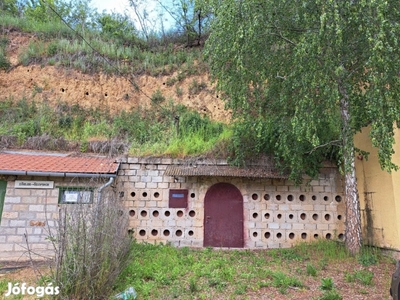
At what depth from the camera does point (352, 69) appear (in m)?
7.05

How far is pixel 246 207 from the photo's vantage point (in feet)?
29.0

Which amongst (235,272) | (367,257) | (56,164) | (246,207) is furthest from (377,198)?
(56,164)

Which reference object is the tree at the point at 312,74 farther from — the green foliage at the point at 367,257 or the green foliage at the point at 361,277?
the green foliage at the point at 361,277

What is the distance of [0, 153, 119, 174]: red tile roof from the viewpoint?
7273mm

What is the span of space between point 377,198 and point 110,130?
9099 mm

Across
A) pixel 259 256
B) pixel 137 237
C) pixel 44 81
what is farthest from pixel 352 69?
pixel 44 81

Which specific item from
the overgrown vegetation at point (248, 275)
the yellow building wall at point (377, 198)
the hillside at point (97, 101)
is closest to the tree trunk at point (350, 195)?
the overgrown vegetation at point (248, 275)

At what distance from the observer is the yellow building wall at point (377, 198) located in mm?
7207

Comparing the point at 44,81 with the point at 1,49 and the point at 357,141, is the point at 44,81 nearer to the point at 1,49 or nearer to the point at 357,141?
the point at 1,49

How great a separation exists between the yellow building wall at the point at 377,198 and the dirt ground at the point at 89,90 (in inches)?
235

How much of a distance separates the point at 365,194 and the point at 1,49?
1626 cm

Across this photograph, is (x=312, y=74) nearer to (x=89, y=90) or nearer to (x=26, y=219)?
(x=26, y=219)

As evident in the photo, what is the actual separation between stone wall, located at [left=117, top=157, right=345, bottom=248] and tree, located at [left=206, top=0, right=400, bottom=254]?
37.0 inches

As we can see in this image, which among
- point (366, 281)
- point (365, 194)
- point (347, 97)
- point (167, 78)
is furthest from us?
point (167, 78)
